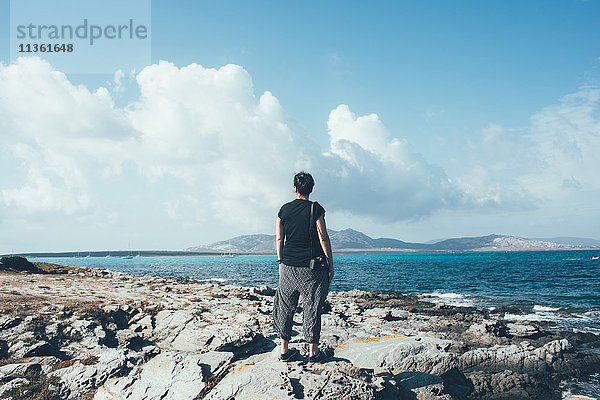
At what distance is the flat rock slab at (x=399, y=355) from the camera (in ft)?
27.0

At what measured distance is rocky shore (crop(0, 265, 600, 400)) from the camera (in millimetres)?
6430

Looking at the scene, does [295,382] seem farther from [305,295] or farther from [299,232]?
[299,232]

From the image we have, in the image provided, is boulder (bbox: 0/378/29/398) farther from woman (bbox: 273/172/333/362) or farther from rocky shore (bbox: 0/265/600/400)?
woman (bbox: 273/172/333/362)

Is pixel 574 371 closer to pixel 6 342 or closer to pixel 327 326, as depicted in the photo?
pixel 327 326

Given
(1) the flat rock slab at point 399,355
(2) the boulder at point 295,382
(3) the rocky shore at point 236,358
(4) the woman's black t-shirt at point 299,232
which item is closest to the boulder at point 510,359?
(3) the rocky shore at point 236,358

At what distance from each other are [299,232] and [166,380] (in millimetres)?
4232

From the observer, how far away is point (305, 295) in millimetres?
6324

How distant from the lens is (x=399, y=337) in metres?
9.38

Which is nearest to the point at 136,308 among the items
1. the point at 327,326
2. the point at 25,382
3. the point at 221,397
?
the point at 25,382

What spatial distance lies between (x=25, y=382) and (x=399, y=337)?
30.4ft

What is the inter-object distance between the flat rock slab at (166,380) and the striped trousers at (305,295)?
2063mm

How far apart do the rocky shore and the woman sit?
1004 mm

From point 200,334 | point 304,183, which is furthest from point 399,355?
point 200,334

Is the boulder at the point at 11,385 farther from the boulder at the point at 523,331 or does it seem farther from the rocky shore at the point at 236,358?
the boulder at the point at 523,331
